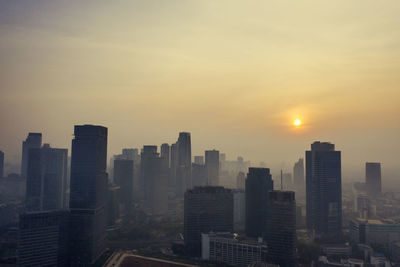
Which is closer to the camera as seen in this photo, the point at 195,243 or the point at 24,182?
the point at 195,243

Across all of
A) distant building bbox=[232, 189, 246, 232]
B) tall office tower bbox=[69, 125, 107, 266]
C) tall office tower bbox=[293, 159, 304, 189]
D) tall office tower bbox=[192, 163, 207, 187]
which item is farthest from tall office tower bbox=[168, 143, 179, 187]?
tall office tower bbox=[69, 125, 107, 266]

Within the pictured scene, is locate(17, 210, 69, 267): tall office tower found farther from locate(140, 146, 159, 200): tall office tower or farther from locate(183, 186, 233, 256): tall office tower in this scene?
locate(140, 146, 159, 200): tall office tower

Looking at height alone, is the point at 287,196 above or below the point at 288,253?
above

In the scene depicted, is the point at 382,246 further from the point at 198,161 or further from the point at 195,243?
the point at 198,161

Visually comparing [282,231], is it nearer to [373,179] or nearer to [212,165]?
[373,179]

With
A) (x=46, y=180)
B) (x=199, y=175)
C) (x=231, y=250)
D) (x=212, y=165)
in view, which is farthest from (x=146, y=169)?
(x=231, y=250)

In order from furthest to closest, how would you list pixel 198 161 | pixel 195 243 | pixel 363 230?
pixel 198 161 → pixel 363 230 → pixel 195 243

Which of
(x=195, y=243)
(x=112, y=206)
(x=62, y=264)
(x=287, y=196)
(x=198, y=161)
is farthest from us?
(x=198, y=161)

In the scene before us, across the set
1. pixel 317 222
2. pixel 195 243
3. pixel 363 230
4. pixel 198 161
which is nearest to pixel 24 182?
pixel 195 243
